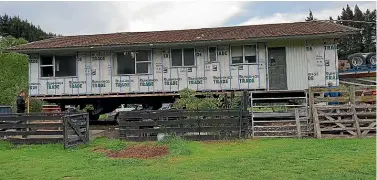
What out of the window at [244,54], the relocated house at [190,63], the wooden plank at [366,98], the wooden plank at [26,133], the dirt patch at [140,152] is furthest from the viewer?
the window at [244,54]

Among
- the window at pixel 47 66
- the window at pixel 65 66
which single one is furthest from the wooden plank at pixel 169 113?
the window at pixel 47 66

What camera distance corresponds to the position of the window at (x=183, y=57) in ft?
60.2

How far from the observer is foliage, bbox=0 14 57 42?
64562mm

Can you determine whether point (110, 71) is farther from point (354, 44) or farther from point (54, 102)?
point (354, 44)

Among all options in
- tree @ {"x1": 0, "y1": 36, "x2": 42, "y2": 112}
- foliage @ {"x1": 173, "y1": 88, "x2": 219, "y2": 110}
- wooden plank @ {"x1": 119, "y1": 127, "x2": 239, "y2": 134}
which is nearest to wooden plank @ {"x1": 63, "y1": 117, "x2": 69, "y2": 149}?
wooden plank @ {"x1": 119, "y1": 127, "x2": 239, "y2": 134}

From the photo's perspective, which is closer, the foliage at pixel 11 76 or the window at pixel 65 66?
the window at pixel 65 66

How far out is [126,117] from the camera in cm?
1347

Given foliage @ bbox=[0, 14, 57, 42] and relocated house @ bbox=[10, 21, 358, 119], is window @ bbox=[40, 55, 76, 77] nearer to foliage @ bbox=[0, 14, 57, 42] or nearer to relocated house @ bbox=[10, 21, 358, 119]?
relocated house @ bbox=[10, 21, 358, 119]

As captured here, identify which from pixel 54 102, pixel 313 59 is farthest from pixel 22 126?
pixel 313 59

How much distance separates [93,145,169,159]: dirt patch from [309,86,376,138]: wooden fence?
16.8 feet

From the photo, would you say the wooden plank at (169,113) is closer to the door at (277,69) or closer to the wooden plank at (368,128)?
the wooden plank at (368,128)

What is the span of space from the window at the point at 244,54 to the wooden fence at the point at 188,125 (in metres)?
5.28

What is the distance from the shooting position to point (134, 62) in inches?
744

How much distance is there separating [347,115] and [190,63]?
7456mm
